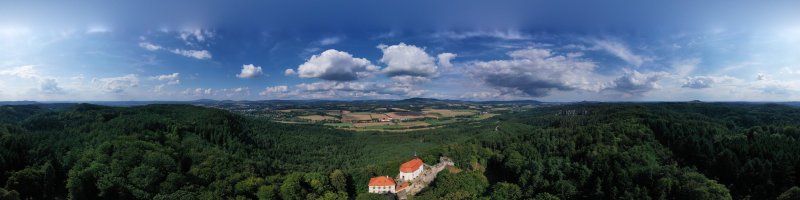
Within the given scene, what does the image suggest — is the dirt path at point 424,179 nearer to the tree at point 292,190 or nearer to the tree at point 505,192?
the tree at point 505,192

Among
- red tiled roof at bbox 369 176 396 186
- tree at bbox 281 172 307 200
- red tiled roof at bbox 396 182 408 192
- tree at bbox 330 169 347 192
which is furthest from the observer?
tree at bbox 330 169 347 192

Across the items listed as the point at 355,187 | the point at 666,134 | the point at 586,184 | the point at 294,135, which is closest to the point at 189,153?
the point at 355,187

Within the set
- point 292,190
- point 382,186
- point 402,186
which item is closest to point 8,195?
point 292,190

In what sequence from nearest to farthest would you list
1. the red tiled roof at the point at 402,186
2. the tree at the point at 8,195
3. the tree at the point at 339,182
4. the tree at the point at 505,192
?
the tree at the point at 8,195, the tree at the point at 505,192, the red tiled roof at the point at 402,186, the tree at the point at 339,182

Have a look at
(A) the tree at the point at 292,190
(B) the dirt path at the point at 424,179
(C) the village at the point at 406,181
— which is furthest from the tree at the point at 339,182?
(B) the dirt path at the point at 424,179

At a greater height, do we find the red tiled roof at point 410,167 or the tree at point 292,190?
the red tiled roof at point 410,167

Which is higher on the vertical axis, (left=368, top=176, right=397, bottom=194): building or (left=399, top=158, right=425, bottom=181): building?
(left=399, top=158, right=425, bottom=181): building

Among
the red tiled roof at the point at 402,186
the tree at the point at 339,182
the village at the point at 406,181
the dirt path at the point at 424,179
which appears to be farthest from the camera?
the tree at the point at 339,182

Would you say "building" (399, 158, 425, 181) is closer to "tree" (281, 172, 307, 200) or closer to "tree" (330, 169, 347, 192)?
"tree" (330, 169, 347, 192)

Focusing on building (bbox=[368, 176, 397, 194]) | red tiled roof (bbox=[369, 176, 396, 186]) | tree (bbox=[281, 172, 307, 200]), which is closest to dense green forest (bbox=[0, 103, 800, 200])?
tree (bbox=[281, 172, 307, 200])
